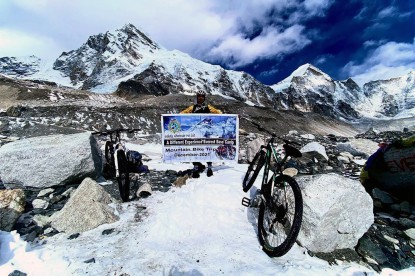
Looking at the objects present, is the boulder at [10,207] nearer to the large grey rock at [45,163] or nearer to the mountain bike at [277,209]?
the large grey rock at [45,163]

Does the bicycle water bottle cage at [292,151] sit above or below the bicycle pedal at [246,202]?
above

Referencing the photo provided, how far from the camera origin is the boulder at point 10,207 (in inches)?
249

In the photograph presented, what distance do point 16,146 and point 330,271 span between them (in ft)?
27.0

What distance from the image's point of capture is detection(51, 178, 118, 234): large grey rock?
21.4ft

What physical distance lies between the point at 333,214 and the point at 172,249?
9.31 ft

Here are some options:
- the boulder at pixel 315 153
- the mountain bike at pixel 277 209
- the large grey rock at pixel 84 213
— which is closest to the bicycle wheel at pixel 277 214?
the mountain bike at pixel 277 209

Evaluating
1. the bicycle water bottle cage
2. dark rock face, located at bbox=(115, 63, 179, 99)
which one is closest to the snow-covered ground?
the bicycle water bottle cage

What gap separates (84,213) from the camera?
6746 mm

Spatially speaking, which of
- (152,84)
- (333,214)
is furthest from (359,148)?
(152,84)

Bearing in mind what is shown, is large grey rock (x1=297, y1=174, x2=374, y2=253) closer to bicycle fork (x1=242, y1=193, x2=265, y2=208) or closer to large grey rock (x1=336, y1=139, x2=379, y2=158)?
bicycle fork (x1=242, y1=193, x2=265, y2=208)

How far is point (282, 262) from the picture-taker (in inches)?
207

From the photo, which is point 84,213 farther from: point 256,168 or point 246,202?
point 256,168

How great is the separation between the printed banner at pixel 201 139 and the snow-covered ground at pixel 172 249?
248 cm

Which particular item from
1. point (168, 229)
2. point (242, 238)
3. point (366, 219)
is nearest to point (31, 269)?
point (168, 229)
